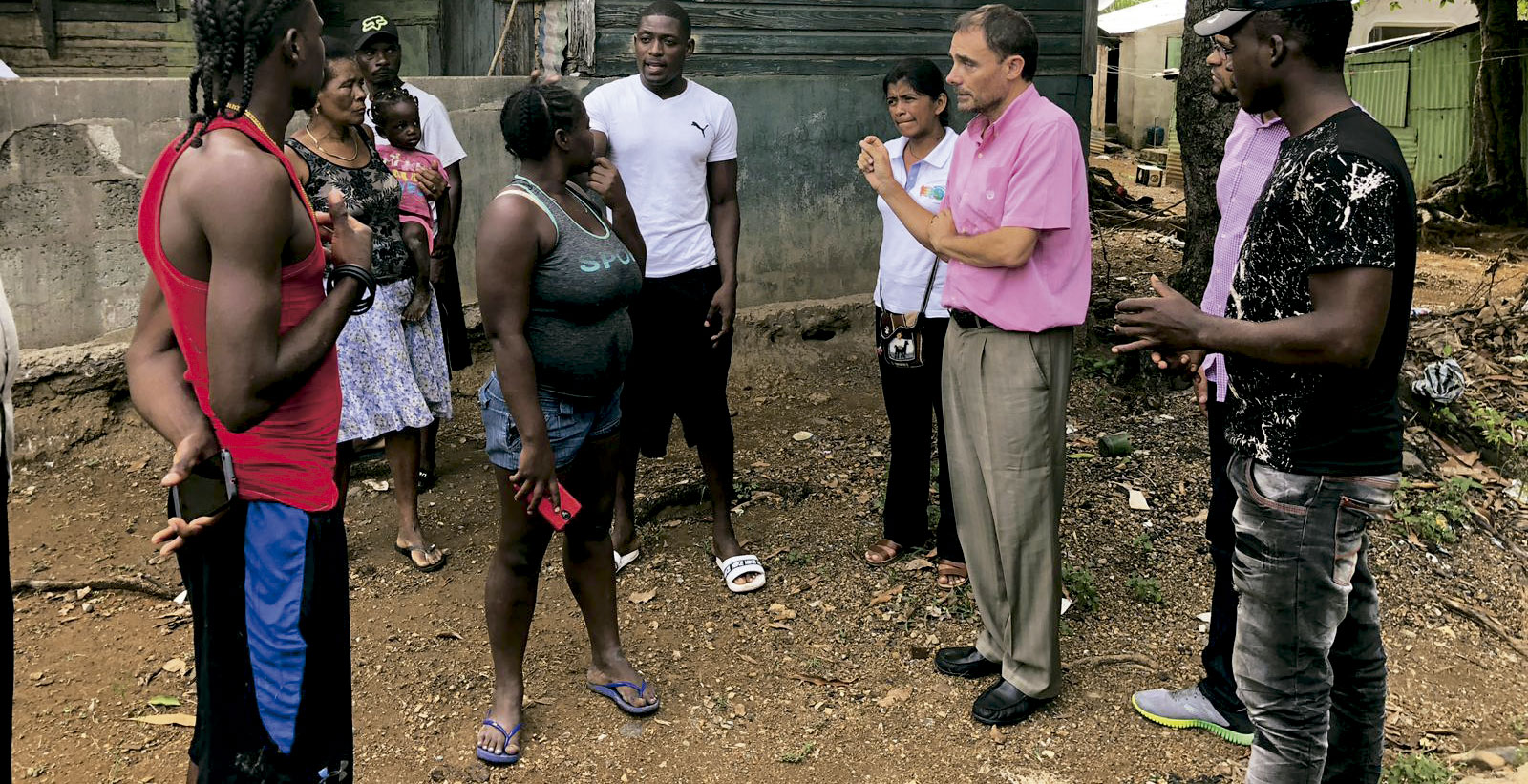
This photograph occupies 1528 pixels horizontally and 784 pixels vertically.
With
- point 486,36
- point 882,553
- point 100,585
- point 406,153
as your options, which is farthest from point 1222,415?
point 486,36

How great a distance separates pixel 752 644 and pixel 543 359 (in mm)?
1483

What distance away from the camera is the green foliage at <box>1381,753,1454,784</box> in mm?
3549

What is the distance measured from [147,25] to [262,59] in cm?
910

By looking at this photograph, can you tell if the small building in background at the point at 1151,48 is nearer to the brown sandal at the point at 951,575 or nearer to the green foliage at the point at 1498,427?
the green foliage at the point at 1498,427

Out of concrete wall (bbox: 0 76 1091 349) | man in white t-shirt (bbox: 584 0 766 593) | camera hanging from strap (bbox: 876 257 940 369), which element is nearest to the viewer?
camera hanging from strap (bbox: 876 257 940 369)

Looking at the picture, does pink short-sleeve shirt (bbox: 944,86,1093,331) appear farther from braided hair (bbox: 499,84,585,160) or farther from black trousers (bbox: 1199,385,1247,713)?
braided hair (bbox: 499,84,585,160)

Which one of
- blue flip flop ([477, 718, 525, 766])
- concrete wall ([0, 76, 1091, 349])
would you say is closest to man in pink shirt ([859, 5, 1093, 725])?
blue flip flop ([477, 718, 525, 766])

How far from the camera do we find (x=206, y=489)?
2463mm

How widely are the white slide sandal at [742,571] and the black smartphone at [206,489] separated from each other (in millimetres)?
2617

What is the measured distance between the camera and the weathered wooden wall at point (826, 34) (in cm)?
712

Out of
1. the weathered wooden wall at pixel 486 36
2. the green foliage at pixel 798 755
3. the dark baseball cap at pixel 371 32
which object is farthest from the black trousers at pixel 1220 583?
the weathered wooden wall at pixel 486 36

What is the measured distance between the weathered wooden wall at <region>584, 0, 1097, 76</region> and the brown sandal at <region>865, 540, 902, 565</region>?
11.6 ft

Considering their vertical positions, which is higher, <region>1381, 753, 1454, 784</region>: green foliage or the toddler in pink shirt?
the toddler in pink shirt

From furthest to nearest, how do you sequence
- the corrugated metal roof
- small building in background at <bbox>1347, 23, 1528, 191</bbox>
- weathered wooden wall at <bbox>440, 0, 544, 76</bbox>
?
the corrugated metal roof < small building in background at <bbox>1347, 23, 1528, 191</bbox> < weathered wooden wall at <bbox>440, 0, 544, 76</bbox>
